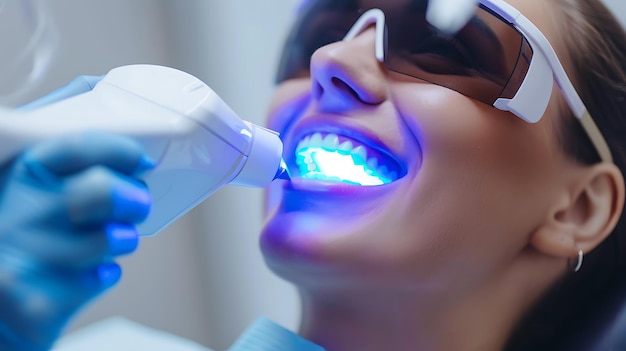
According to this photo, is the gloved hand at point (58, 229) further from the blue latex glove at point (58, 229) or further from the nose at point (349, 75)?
the nose at point (349, 75)

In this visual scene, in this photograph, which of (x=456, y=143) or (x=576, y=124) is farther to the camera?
(x=576, y=124)

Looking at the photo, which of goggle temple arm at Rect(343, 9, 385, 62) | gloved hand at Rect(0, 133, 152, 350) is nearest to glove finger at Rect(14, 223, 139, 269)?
gloved hand at Rect(0, 133, 152, 350)

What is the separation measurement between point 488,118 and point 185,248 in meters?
0.94

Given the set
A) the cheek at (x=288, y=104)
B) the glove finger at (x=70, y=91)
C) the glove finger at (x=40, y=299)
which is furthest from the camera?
the cheek at (x=288, y=104)

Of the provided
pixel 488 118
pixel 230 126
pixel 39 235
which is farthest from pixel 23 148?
pixel 488 118

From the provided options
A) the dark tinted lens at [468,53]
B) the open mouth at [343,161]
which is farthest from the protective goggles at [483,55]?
the open mouth at [343,161]

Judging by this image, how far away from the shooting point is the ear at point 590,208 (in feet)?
3.29

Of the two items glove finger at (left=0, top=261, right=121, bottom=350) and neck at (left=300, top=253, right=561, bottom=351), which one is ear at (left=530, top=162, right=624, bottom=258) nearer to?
neck at (left=300, top=253, right=561, bottom=351)

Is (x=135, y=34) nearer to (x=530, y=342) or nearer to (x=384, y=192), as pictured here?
(x=384, y=192)

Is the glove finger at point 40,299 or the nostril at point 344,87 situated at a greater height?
the nostril at point 344,87

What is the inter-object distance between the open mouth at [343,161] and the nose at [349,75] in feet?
0.16

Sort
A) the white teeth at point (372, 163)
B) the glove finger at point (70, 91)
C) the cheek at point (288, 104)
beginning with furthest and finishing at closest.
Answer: the cheek at point (288, 104)
the white teeth at point (372, 163)
the glove finger at point (70, 91)

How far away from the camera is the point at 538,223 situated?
3.22ft

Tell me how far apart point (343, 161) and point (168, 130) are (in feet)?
1.10
